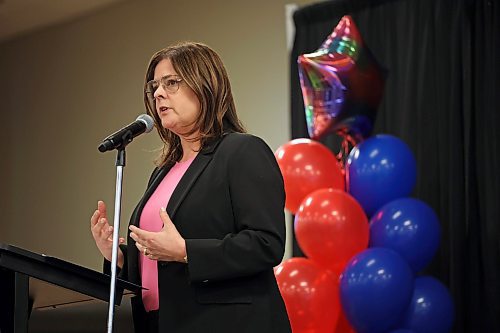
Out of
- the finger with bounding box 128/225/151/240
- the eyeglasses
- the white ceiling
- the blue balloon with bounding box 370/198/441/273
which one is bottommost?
the blue balloon with bounding box 370/198/441/273

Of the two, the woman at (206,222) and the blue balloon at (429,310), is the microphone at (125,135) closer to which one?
the woman at (206,222)

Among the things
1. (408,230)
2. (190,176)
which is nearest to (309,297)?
(408,230)

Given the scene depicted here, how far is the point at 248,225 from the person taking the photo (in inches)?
73.8

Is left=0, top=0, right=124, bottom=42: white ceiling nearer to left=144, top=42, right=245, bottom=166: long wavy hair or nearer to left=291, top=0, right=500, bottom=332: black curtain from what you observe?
left=291, top=0, right=500, bottom=332: black curtain

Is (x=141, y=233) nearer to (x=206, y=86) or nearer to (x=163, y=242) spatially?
(x=163, y=242)

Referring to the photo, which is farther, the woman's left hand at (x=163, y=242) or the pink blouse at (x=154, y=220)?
the pink blouse at (x=154, y=220)

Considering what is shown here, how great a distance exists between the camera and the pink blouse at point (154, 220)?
200 centimetres

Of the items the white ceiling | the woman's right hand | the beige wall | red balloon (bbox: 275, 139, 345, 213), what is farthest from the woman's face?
the white ceiling

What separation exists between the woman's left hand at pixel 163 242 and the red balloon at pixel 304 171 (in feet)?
6.04

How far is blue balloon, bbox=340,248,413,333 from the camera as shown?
332cm

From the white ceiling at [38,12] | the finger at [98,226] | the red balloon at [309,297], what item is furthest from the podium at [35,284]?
the white ceiling at [38,12]

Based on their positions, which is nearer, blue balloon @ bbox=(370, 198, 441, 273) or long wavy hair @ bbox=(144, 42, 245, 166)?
long wavy hair @ bbox=(144, 42, 245, 166)

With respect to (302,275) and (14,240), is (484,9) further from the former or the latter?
(14,240)

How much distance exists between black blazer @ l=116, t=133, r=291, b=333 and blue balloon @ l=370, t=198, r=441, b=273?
1601 millimetres
